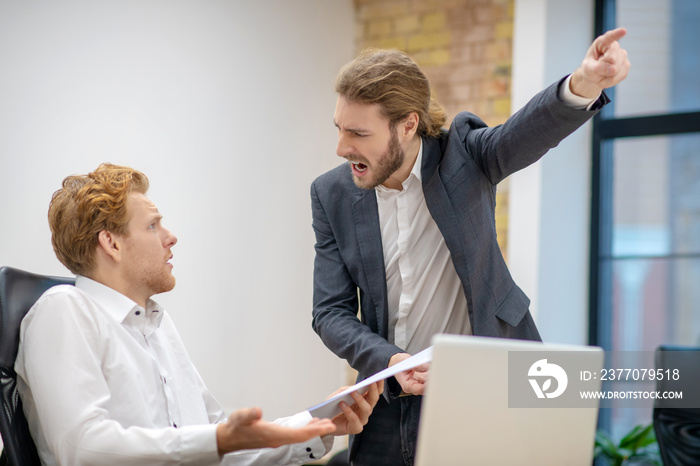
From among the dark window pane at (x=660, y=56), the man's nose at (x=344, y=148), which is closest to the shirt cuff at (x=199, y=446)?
the man's nose at (x=344, y=148)

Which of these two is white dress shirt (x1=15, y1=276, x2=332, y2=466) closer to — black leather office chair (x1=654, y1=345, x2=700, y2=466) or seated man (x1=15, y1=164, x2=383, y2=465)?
seated man (x1=15, y1=164, x2=383, y2=465)

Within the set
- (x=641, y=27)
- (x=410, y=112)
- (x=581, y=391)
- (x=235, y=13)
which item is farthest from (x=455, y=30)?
(x=581, y=391)

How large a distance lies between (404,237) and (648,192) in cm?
247

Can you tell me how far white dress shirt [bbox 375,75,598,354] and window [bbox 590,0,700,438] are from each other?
229cm

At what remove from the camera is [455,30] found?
413 cm

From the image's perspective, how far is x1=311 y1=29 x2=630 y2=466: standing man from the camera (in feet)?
5.93

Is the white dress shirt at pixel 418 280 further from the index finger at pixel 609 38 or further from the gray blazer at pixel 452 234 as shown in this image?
the index finger at pixel 609 38

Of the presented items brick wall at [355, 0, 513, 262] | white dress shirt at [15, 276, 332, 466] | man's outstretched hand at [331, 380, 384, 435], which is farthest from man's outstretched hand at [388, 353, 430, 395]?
brick wall at [355, 0, 513, 262]

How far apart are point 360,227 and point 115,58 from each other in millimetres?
1469

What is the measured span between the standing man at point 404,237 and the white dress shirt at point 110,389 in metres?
0.26

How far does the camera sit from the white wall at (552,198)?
12.0ft

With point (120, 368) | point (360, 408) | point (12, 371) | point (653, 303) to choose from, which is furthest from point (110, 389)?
point (653, 303)

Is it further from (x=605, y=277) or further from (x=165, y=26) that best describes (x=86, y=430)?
(x=605, y=277)

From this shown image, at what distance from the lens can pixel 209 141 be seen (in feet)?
11.0
